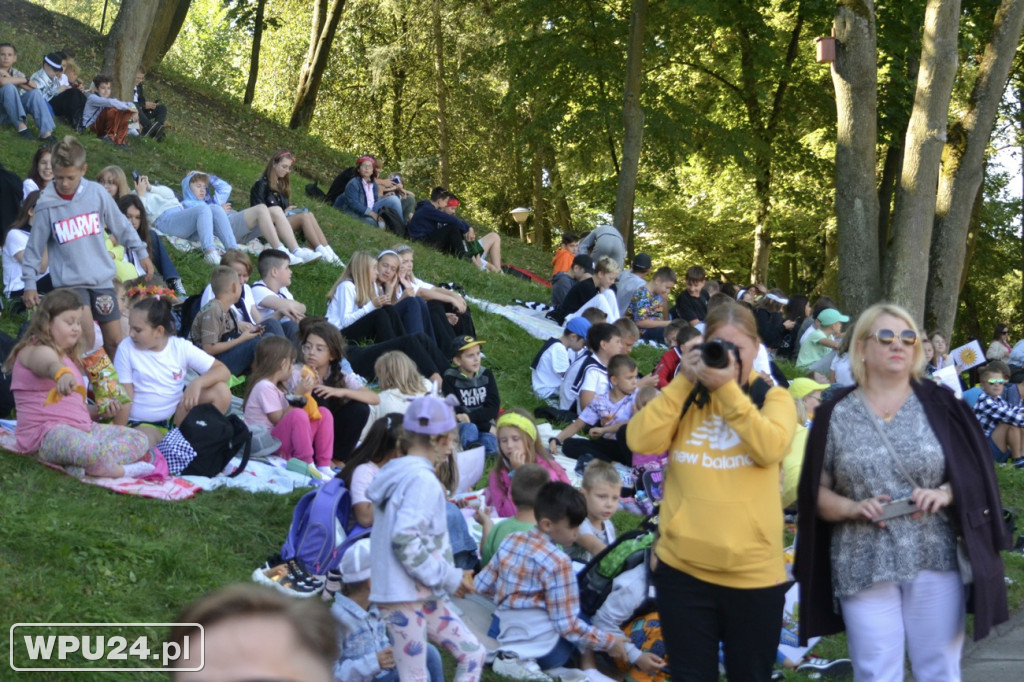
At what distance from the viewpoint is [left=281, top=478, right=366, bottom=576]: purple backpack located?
22.4 feet

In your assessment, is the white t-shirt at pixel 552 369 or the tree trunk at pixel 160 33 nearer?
the white t-shirt at pixel 552 369

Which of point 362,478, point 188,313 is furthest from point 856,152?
point 362,478

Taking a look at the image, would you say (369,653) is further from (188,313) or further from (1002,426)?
(1002,426)

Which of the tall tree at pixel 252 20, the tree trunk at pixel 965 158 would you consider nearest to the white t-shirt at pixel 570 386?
the tree trunk at pixel 965 158

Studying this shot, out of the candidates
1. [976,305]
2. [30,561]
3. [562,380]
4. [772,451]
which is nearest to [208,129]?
[562,380]

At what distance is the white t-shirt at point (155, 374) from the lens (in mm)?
8859

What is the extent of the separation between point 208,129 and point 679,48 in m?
10.8

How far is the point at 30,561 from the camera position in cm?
618

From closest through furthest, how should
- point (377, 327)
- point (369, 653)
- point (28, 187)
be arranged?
point (369, 653)
point (377, 327)
point (28, 187)

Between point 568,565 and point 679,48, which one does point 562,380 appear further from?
point 679,48

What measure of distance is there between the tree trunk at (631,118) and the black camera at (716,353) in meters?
18.9

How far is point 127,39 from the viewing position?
17547 mm

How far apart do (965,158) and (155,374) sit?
12587 millimetres

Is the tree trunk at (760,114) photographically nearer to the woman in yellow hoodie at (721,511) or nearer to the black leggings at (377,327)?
the black leggings at (377,327)
